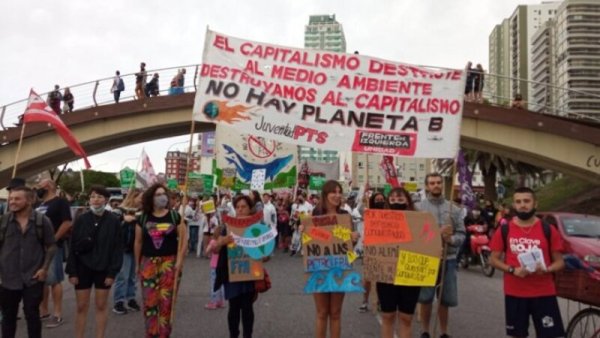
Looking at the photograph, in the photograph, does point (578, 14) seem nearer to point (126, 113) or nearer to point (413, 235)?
point (126, 113)

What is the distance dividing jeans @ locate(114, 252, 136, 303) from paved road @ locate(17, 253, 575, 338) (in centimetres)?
34

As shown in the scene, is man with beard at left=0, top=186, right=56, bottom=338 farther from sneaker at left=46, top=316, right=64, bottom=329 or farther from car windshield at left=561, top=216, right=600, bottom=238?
car windshield at left=561, top=216, right=600, bottom=238

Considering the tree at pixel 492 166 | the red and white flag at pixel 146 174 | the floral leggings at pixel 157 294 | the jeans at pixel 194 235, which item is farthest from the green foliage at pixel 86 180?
the floral leggings at pixel 157 294

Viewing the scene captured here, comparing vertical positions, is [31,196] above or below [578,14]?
below

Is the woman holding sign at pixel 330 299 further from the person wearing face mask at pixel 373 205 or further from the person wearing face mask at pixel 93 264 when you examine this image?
the person wearing face mask at pixel 93 264

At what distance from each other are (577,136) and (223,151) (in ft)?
43.1

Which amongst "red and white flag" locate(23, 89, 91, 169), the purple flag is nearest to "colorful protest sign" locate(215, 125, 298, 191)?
the purple flag

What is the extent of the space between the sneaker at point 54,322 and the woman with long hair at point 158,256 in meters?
2.40

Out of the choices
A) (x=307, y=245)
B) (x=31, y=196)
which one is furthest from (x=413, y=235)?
(x=31, y=196)

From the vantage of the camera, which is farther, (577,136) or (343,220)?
(577,136)

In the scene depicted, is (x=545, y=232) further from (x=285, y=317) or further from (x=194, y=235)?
(x=194, y=235)

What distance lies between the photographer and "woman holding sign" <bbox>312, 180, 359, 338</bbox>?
5.66 m

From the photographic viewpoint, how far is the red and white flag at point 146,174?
16.2m

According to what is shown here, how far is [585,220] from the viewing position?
1165 cm
